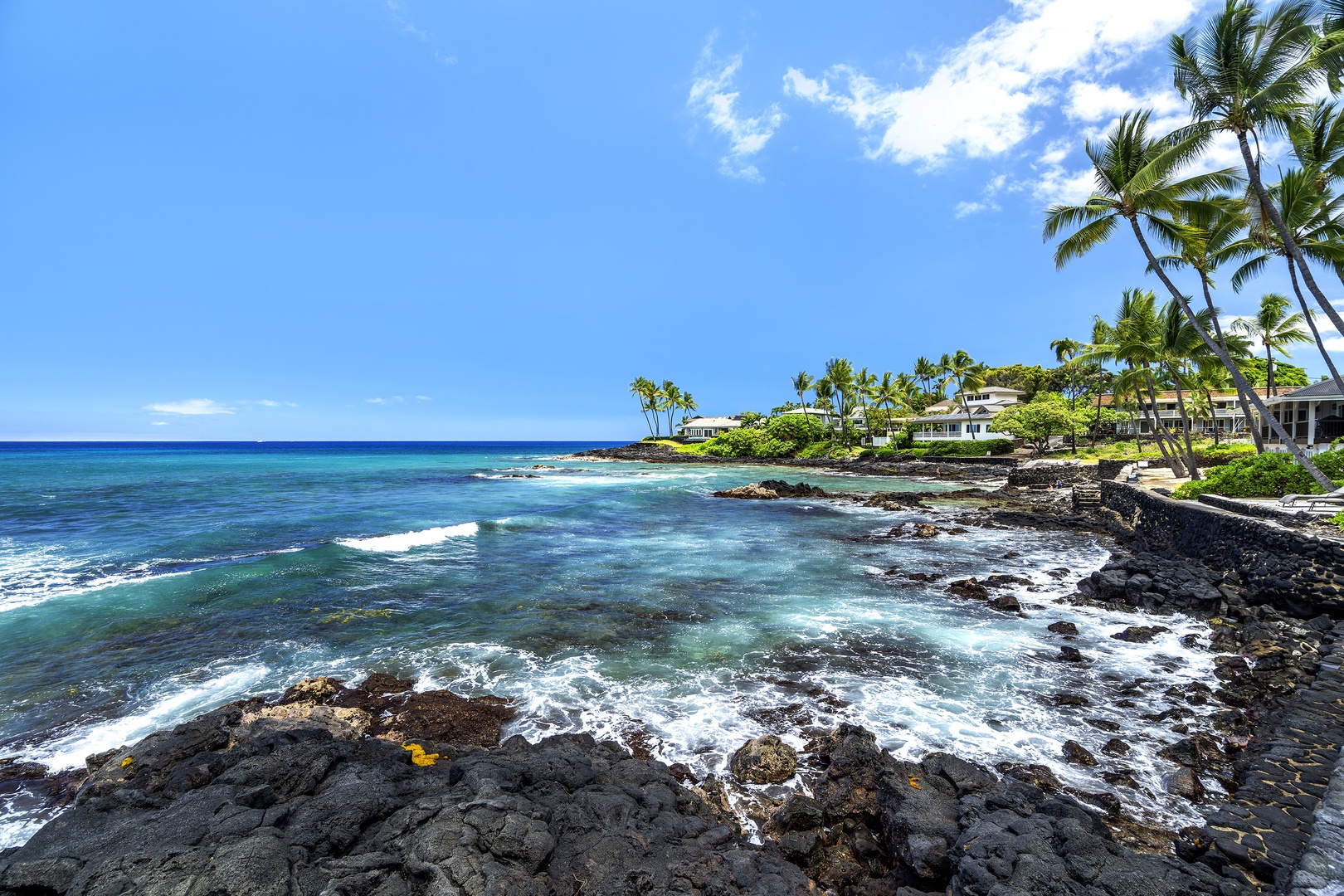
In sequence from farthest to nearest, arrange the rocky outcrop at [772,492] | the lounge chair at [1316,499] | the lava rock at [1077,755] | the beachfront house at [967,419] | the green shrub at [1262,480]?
the beachfront house at [967,419]
the rocky outcrop at [772,492]
the green shrub at [1262,480]
the lounge chair at [1316,499]
the lava rock at [1077,755]

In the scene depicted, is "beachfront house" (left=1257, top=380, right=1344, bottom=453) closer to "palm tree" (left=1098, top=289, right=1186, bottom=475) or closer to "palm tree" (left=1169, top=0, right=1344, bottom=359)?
"palm tree" (left=1098, top=289, right=1186, bottom=475)

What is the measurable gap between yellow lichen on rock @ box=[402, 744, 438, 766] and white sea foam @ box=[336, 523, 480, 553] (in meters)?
14.3

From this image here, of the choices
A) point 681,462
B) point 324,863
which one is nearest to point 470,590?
point 324,863

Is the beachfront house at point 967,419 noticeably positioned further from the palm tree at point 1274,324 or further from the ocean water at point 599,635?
the ocean water at point 599,635

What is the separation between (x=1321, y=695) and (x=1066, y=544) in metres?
14.2

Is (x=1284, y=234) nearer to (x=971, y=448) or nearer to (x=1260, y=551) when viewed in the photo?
(x=1260, y=551)

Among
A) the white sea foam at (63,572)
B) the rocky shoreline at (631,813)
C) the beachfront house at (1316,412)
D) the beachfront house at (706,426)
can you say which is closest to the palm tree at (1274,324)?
the beachfront house at (1316,412)

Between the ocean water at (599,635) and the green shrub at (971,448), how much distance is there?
4106 cm

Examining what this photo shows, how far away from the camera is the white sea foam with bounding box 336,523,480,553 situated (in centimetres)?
2030

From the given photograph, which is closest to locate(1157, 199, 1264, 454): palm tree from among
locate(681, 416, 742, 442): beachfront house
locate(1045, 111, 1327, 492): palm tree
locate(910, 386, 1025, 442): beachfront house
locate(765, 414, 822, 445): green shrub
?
locate(1045, 111, 1327, 492): palm tree

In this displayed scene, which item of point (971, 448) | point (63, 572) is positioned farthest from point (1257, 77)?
point (971, 448)

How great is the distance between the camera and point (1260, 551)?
511 inches

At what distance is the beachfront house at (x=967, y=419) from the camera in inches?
2672

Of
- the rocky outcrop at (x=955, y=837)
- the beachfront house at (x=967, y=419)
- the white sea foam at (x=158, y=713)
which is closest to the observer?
the rocky outcrop at (x=955, y=837)
